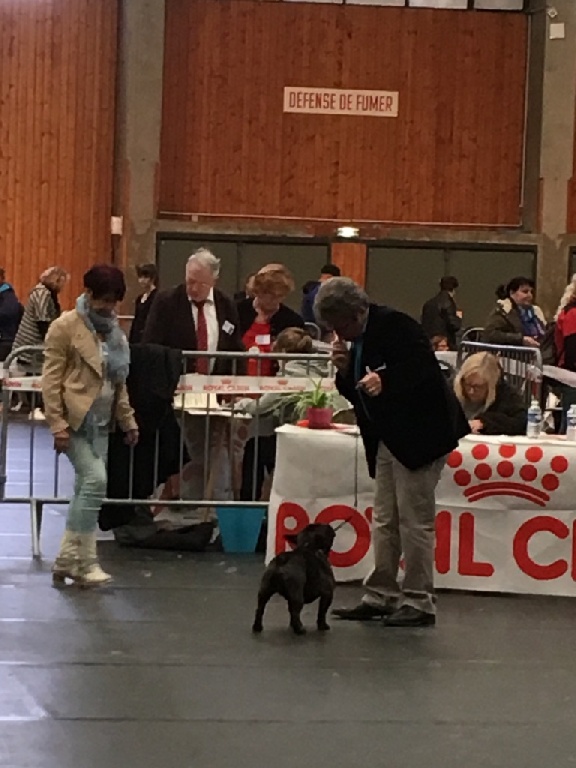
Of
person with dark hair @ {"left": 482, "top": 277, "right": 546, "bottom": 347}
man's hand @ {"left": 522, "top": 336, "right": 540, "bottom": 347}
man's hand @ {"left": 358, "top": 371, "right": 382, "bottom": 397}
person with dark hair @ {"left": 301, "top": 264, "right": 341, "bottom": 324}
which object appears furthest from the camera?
Result: person with dark hair @ {"left": 301, "top": 264, "right": 341, "bottom": 324}

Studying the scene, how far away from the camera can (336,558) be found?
270 inches

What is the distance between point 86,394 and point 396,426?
1520 mm

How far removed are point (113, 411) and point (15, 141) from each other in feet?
40.0

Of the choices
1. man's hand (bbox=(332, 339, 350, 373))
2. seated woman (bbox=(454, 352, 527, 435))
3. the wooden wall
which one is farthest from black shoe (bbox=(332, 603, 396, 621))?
the wooden wall

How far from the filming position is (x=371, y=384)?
5.73 m

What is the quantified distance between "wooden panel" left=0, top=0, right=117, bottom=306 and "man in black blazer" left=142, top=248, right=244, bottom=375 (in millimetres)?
10433

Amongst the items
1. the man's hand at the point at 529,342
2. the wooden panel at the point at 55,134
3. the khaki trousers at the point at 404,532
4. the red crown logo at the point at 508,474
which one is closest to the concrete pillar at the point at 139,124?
the wooden panel at the point at 55,134

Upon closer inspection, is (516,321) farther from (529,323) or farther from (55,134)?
(55,134)

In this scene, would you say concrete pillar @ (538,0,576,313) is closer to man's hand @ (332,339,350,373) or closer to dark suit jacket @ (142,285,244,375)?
dark suit jacket @ (142,285,244,375)

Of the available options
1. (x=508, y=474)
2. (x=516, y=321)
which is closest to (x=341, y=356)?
(x=508, y=474)

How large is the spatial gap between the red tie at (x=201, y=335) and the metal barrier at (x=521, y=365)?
5.58ft

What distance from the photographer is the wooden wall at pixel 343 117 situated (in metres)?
18.5

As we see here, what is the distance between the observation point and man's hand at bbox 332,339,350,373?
5906mm

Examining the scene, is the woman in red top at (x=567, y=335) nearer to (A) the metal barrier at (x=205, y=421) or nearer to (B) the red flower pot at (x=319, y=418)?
(A) the metal barrier at (x=205, y=421)
